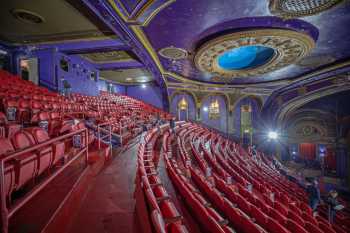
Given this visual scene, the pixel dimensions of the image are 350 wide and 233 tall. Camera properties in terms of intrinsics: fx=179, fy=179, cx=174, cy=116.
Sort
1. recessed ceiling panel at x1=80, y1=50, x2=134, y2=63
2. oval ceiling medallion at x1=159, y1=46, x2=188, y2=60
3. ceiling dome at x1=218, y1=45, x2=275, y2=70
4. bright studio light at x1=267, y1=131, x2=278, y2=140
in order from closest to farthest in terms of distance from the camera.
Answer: oval ceiling medallion at x1=159, y1=46, x2=188, y2=60 < ceiling dome at x1=218, y1=45, x2=275, y2=70 < recessed ceiling panel at x1=80, y1=50, x2=134, y2=63 < bright studio light at x1=267, y1=131, x2=278, y2=140

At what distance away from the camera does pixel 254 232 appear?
5.76ft

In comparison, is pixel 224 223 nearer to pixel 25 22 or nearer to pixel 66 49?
pixel 25 22

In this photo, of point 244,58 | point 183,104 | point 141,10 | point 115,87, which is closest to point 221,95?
point 183,104

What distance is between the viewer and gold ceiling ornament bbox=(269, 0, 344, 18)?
3.84 m

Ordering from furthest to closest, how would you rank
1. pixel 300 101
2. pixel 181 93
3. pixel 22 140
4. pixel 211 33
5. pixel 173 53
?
1. pixel 181 93
2. pixel 300 101
3. pixel 173 53
4. pixel 211 33
5. pixel 22 140

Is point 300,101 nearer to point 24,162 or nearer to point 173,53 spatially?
point 173,53

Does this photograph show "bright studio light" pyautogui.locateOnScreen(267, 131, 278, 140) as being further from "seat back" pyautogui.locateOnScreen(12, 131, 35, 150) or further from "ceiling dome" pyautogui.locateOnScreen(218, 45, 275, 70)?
"seat back" pyautogui.locateOnScreen(12, 131, 35, 150)

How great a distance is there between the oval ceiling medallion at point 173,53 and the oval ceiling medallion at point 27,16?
4023 mm

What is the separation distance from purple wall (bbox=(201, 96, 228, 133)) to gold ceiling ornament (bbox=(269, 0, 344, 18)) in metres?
10.2

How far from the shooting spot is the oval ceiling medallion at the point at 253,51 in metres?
5.15

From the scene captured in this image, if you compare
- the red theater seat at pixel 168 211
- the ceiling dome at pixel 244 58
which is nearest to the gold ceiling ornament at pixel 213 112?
the ceiling dome at pixel 244 58

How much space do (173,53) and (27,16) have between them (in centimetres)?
482

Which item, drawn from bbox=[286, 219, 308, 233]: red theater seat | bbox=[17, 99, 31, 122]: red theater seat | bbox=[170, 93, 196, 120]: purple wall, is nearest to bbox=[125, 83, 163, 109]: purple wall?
bbox=[170, 93, 196, 120]: purple wall

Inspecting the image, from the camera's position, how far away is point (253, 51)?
862cm
